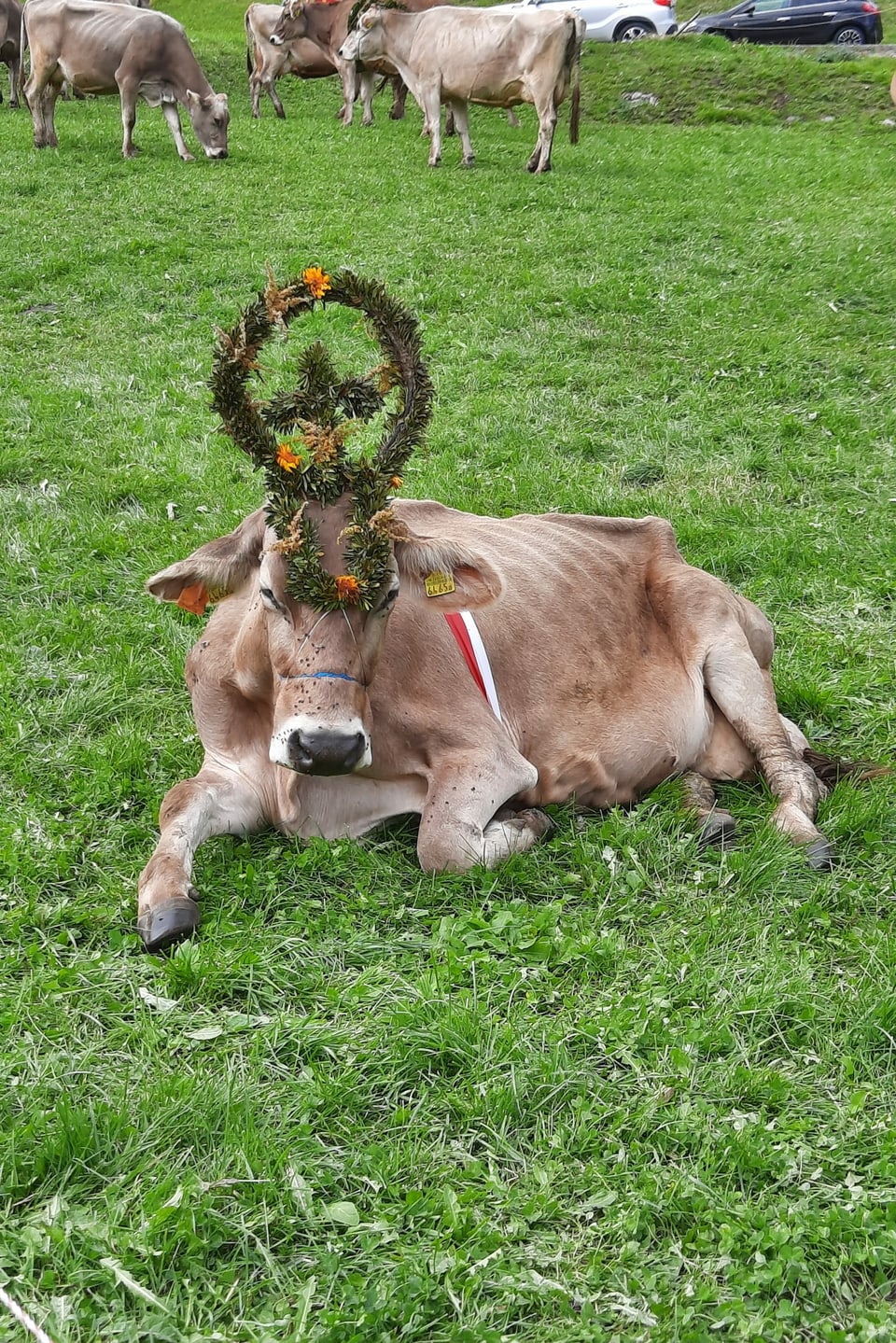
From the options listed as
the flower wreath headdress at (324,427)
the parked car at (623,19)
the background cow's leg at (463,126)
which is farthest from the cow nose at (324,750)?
the parked car at (623,19)

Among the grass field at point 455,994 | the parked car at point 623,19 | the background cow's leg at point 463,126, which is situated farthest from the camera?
the parked car at point 623,19

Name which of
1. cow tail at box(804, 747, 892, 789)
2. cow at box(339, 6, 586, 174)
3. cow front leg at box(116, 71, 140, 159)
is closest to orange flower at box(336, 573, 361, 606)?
cow tail at box(804, 747, 892, 789)

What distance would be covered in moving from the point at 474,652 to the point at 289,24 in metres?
24.0

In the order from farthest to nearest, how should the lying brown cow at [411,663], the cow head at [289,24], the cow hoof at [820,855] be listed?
the cow head at [289,24]
the cow hoof at [820,855]
the lying brown cow at [411,663]

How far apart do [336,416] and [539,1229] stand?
9.90 feet

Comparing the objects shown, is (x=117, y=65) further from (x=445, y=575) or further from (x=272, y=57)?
(x=445, y=575)

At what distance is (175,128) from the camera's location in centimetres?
2042

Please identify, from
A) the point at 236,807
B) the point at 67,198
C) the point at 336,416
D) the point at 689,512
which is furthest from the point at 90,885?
the point at 67,198

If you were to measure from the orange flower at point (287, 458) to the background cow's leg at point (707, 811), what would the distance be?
2301 millimetres

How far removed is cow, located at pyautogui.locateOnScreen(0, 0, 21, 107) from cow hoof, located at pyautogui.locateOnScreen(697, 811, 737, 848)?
77.6 feet

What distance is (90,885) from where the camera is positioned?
4703mm

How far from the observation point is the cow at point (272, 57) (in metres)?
25.4

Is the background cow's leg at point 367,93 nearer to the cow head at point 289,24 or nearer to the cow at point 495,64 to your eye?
the cow at point 495,64

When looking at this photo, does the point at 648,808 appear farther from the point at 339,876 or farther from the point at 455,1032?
the point at 455,1032
